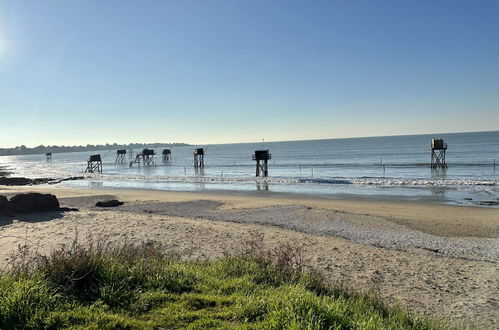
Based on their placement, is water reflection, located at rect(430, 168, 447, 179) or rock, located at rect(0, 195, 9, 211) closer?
rock, located at rect(0, 195, 9, 211)

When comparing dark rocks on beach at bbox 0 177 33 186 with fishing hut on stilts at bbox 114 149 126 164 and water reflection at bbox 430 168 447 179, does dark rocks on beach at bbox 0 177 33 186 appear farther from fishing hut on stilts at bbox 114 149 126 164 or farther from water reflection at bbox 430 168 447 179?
water reflection at bbox 430 168 447 179

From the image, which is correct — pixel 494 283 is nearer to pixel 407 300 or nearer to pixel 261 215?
pixel 407 300

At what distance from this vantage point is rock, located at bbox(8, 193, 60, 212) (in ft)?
49.3

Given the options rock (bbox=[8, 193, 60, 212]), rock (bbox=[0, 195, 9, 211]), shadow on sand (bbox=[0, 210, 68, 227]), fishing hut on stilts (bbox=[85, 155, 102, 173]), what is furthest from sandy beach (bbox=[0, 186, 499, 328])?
fishing hut on stilts (bbox=[85, 155, 102, 173])

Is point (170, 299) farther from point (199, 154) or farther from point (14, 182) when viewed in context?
point (199, 154)

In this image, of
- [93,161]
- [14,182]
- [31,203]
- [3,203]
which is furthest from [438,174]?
[93,161]

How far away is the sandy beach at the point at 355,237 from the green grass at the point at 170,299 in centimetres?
136

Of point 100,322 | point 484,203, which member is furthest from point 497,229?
point 100,322

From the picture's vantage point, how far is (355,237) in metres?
11.3

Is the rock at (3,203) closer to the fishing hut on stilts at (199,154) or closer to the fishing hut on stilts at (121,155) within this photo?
the fishing hut on stilts at (199,154)

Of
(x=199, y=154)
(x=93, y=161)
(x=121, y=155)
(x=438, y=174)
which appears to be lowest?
(x=438, y=174)

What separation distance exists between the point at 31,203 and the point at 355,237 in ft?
42.9

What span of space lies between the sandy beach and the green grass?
1357 millimetres

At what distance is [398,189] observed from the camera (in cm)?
2500
